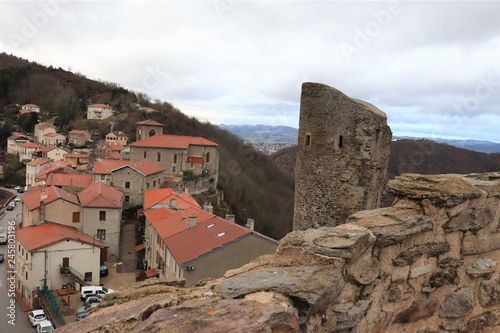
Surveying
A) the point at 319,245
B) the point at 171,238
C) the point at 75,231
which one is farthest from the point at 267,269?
the point at 75,231

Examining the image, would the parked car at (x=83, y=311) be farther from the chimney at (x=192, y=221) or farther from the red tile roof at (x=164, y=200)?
the red tile roof at (x=164, y=200)

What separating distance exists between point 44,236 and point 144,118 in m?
52.1

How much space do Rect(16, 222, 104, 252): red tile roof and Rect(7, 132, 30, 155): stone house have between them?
52.8 meters

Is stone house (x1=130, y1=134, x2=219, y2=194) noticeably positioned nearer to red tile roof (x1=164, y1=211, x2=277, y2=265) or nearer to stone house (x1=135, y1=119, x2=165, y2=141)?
stone house (x1=135, y1=119, x2=165, y2=141)

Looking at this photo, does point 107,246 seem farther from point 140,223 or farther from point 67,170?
point 67,170

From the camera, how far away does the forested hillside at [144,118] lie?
5241 centimetres

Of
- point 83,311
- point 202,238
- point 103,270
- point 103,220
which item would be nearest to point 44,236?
point 103,270

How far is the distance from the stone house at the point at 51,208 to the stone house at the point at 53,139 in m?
44.1

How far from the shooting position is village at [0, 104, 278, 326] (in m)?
17.2

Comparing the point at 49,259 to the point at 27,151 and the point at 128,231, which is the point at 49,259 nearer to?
the point at 128,231

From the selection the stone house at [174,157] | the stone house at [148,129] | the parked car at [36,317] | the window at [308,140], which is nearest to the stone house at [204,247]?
the parked car at [36,317]

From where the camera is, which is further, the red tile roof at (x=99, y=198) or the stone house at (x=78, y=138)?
the stone house at (x=78, y=138)

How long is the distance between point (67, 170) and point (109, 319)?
45045mm

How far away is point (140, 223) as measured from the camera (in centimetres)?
3456
